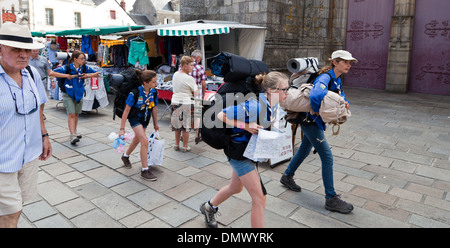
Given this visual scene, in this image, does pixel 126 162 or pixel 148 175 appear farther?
pixel 126 162

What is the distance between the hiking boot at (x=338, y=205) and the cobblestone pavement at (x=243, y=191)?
66 mm

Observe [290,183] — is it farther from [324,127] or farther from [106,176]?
[106,176]

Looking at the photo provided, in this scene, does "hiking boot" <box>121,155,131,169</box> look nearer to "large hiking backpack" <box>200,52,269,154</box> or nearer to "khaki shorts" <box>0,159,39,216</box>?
"khaki shorts" <box>0,159,39,216</box>

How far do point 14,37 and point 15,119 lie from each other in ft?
1.95

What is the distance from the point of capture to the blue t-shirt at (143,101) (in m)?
4.54

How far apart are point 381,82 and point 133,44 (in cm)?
941

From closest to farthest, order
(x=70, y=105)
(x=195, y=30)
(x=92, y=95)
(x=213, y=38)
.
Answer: (x=70, y=105) < (x=92, y=95) < (x=195, y=30) < (x=213, y=38)

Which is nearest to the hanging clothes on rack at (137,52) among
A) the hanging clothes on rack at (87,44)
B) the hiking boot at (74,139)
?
the hanging clothes on rack at (87,44)

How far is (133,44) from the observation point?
1061cm

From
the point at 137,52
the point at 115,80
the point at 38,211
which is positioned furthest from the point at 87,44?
the point at 38,211

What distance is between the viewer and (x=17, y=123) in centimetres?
250

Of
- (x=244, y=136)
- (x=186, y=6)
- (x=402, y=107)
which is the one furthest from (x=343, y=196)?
(x=186, y=6)

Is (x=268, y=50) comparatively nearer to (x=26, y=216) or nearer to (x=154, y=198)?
(x=154, y=198)
